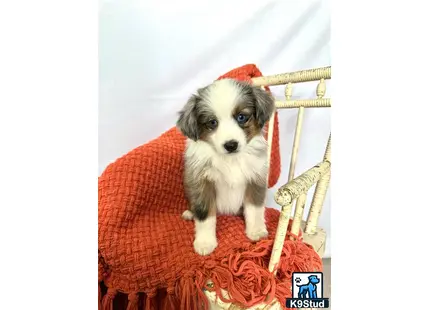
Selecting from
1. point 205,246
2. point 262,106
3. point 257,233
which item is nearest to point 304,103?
point 262,106

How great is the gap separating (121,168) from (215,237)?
519mm

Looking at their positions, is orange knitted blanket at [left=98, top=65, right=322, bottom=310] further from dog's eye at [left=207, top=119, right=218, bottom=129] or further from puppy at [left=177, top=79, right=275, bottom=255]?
dog's eye at [left=207, top=119, right=218, bottom=129]

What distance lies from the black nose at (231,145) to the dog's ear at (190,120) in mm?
210

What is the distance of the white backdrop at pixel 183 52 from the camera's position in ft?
5.17

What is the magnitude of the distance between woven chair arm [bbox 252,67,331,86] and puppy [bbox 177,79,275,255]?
0.21m

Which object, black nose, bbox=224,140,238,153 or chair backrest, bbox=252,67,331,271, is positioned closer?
chair backrest, bbox=252,67,331,271

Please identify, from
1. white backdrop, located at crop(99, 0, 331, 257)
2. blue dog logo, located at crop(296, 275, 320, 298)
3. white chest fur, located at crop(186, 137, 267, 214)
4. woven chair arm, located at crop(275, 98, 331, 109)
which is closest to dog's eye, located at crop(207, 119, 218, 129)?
white chest fur, located at crop(186, 137, 267, 214)

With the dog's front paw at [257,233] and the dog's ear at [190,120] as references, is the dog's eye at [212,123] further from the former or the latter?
the dog's front paw at [257,233]

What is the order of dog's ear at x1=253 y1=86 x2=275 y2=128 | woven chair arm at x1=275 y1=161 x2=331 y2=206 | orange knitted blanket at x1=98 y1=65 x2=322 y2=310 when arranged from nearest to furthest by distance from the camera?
woven chair arm at x1=275 y1=161 x2=331 y2=206 → orange knitted blanket at x1=98 y1=65 x2=322 y2=310 → dog's ear at x1=253 y1=86 x2=275 y2=128

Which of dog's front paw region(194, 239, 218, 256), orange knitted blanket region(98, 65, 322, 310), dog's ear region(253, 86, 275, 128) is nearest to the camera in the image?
orange knitted blanket region(98, 65, 322, 310)

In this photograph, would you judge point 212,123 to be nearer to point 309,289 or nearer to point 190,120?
point 190,120

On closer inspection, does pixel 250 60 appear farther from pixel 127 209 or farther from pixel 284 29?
pixel 127 209

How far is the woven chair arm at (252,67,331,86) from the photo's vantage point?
5.46 ft

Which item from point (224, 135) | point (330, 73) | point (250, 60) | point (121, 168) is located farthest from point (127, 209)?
point (330, 73)
